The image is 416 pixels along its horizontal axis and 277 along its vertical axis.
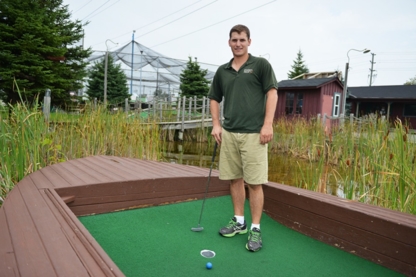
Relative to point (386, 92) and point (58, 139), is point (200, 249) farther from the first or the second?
point (386, 92)

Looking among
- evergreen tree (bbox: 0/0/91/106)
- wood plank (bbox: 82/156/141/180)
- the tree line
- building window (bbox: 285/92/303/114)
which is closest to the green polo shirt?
wood plank (bbox: 82/156/141/180)

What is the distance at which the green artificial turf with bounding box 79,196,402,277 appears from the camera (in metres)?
1.62

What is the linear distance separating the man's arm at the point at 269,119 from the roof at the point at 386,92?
61.1 feet

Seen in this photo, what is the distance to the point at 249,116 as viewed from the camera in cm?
201

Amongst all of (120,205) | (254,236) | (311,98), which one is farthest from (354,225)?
(311,98)

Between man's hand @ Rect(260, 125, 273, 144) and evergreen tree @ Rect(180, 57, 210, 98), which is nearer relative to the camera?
man's hand @ Rect(260, 125, 273, 144)

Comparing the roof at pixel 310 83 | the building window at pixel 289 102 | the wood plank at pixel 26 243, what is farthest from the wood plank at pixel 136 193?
the building window at pixel 289 102

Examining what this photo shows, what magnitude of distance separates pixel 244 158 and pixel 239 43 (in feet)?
2.32

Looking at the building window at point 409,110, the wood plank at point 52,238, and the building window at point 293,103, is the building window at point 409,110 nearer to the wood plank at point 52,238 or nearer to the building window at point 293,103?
the building window at point 293,103

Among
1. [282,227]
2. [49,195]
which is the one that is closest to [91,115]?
[49,195]

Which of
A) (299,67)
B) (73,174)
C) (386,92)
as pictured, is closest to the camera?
(73,174)

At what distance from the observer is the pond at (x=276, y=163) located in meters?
5.32

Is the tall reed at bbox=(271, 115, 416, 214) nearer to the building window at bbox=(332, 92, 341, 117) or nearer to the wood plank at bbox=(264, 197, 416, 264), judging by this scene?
the wood plank at bbox=(264, 197, 416, 264)

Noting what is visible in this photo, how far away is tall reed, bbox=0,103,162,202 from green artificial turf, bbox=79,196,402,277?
96 cm
